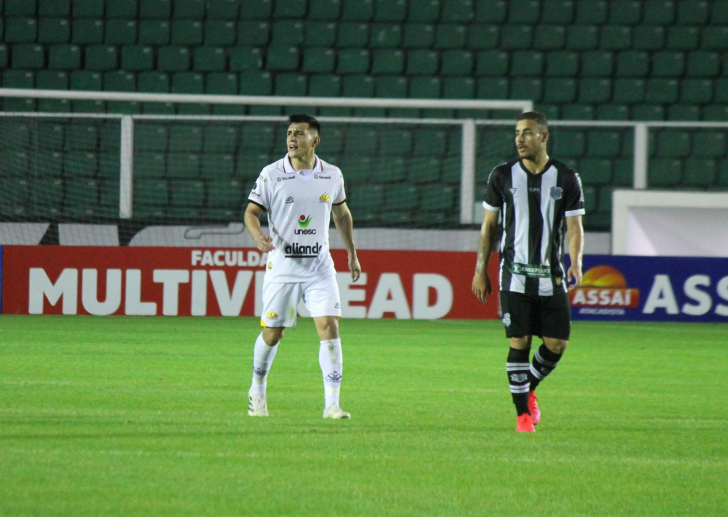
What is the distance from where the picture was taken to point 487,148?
58.2 ft

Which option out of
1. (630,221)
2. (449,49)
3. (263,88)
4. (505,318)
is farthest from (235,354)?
(449,49)

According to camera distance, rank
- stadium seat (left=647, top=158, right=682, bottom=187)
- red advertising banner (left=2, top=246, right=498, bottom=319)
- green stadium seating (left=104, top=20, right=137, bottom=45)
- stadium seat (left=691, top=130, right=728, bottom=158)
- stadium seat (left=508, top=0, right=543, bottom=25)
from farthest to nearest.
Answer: stadium seat (left=508, top=0, right=543, bottom=25) < green stadium seating (left=104, top=20, right=137, bottom=45) < stadium seat (left=647, top=158, right=682, bottom=187) < stadium seat (left=691, top=130, right=728, bottom=158) < red advertising banner (left=2, top=246, right=498, bottom=319)

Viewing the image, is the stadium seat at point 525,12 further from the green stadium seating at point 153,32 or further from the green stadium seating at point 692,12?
the green stadium seating at point 153,32

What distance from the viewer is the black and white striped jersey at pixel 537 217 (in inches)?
251

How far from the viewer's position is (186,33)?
67.3ft

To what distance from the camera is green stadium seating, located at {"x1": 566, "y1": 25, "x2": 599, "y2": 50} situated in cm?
2081

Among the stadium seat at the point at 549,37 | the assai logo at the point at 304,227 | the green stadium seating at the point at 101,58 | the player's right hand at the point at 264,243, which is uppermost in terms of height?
the stadium seat at the point at 549,37

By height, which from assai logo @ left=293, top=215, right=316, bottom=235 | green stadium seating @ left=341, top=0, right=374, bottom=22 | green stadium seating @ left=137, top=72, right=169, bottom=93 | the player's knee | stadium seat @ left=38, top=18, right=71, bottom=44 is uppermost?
green stadium seating @ left=341, top=0, right=374, bottom=22

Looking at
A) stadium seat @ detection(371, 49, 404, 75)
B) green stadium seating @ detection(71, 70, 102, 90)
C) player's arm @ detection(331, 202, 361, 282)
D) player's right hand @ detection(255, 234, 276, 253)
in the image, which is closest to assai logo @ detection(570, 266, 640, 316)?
stadium seat @ detection(371, 49, 404, 75)

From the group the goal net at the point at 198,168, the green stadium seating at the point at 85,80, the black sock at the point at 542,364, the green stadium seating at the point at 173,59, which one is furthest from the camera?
the green stadium seating at the point at 173,59

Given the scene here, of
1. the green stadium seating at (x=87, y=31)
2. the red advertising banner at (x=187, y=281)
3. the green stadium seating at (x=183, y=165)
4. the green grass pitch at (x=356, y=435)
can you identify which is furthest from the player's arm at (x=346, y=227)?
the green stadium seating at (x=87, y=31)

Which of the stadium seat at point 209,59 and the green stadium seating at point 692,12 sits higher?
the green stadium seating at point 692,12

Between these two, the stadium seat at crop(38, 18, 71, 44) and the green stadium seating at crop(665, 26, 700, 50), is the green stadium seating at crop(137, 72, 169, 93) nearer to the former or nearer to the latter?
the stadium seat at crop(38, 18, 71, 44)

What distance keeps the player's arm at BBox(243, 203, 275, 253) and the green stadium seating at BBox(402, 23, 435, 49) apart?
14.3m
